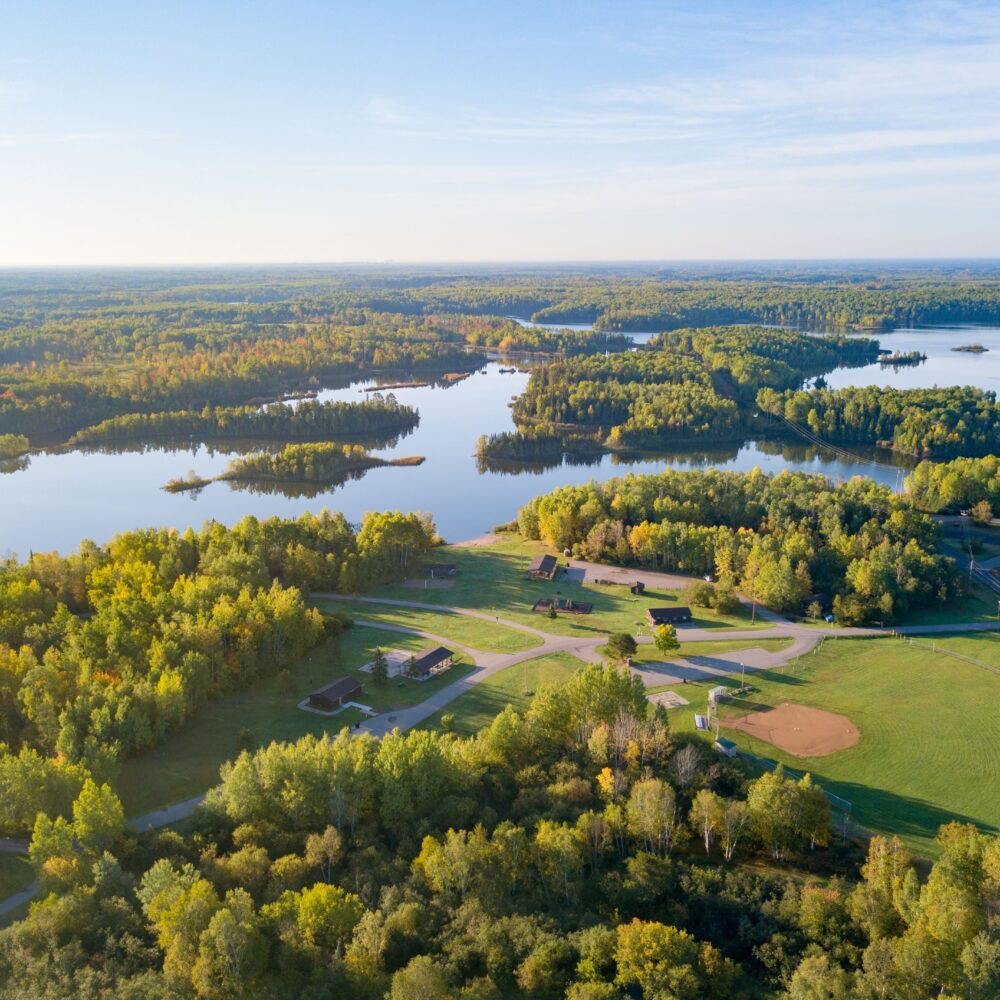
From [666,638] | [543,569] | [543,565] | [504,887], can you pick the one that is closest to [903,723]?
[666,638]

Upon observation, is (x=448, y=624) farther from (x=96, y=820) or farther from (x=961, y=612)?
(x=961, y=612)

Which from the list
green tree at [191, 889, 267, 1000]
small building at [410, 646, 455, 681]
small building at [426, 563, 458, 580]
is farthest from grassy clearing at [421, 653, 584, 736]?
green tree at [191, 889, 267, 1000]

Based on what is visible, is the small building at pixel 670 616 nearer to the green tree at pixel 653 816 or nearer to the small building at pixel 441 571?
the small building at pixel 441 571

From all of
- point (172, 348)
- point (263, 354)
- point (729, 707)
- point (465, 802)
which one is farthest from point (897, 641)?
point (172, 348)

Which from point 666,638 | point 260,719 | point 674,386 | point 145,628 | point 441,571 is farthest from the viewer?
point 674,386

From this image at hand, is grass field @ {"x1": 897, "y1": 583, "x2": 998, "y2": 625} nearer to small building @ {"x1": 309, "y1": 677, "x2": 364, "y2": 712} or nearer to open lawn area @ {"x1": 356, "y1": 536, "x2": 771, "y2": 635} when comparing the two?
open lawn area @ {"x1": 356, "y1": 536, "x2": 771, "y2": 635}

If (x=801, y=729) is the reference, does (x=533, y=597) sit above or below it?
above

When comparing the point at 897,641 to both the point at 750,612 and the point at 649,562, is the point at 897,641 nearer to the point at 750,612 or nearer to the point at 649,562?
the point at 750,612
